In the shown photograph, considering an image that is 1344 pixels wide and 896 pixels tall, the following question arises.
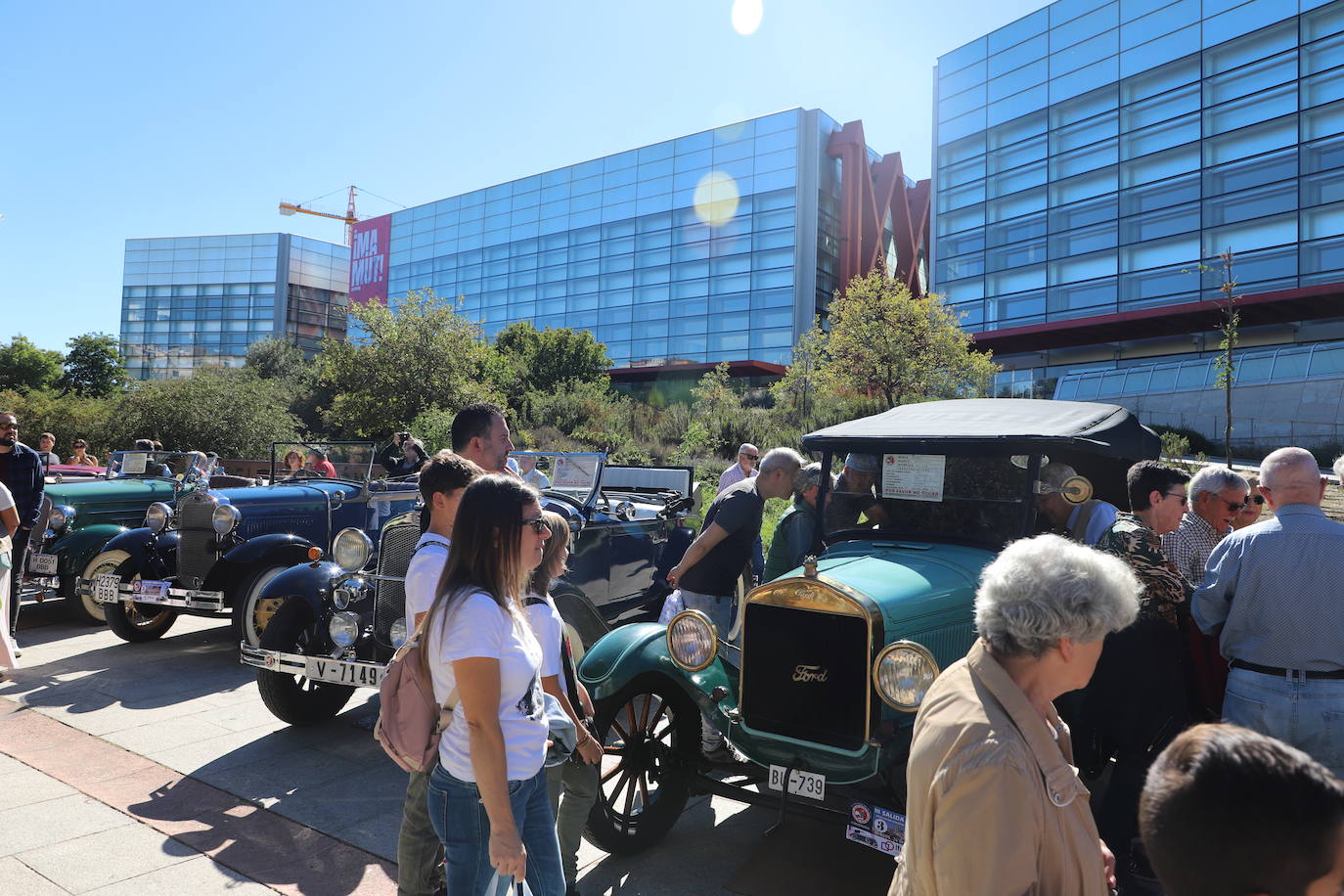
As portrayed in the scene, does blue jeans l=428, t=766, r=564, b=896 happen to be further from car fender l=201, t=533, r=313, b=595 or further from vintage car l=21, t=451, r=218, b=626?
vintage car l=21, t=451, r=218, b=626

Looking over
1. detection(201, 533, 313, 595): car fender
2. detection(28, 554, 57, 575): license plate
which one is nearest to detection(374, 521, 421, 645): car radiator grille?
detection(201, 533, 313, 595): car fender

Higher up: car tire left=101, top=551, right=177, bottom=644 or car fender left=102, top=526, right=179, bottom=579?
car fender left=102, top=526, right=179, bottom=579

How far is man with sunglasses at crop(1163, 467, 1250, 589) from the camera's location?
3.83m

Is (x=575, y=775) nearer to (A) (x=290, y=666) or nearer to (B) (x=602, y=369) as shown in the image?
A: (A) (x=290, y=666)

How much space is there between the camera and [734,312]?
4394 cm

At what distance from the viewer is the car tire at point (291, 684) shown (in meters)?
5.20

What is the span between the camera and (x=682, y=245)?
149 ft

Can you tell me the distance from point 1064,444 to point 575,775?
2658 mm

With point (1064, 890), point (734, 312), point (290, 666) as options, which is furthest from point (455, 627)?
point (734, 312)

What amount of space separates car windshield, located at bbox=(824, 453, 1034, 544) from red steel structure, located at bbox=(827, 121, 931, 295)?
39242 mm

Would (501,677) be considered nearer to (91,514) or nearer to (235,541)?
(235,541)

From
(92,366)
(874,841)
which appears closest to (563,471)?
(874,841)

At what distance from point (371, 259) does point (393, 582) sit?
64171 mm

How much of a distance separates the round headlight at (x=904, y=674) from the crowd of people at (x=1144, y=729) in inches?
26.6
